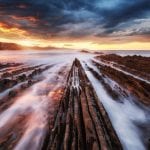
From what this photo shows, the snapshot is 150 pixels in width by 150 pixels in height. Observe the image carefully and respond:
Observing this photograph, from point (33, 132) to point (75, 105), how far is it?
1818mm

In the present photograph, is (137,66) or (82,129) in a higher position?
(82,129)

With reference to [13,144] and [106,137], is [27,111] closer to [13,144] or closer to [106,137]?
[13,144]

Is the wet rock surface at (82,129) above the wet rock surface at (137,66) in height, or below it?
above

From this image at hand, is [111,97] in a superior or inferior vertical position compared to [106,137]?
inferior

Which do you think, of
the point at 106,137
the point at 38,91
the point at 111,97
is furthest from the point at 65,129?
the point at 38,91

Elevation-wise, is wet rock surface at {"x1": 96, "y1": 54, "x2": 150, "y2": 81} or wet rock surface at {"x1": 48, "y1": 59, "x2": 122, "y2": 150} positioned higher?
wet rock surface at {"x1": 48, "y1": 59, "x2": 122, "y2": 150}

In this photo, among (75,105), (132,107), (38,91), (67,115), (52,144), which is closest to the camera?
(52,144)

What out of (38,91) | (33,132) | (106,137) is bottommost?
(38,91)

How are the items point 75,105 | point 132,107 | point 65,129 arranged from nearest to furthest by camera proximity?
point 65,129
point 75,105
point 132,107

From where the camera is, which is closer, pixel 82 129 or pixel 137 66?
pixel 82 129

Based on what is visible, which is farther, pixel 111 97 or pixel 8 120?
pixel 111 97

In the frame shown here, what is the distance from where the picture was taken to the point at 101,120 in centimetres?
500

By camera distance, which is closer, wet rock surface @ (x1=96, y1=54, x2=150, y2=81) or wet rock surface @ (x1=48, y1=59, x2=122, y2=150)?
wet rock surface @ (x1=48, y1=59, x2=122, y2=150)

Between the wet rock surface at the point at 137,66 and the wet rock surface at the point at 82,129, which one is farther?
the wet rock surface at the point at 137,66
